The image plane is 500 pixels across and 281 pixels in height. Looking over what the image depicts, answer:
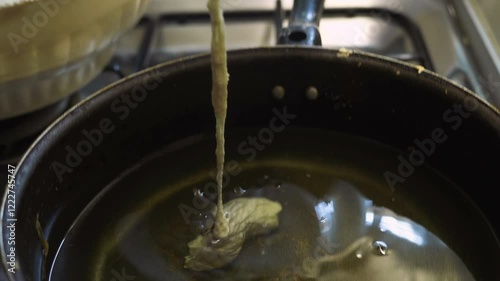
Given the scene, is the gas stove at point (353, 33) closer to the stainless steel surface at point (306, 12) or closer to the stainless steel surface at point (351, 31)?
the stainless steel surface at point (351, 31)

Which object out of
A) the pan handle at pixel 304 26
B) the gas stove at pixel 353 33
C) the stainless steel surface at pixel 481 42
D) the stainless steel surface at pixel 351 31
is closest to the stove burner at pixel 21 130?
the gas stove at pixel 353 33

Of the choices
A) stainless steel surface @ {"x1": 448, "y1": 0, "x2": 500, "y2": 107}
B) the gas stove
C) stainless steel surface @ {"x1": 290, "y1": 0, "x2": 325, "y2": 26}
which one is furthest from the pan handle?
stainless steel surface @ {"x1": 448, "y1": 0, "x2": 500, "y2": 107}

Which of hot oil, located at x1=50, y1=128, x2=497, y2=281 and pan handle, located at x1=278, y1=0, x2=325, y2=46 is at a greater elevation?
pan handle, located at x1=278, y1=0, x2=325, y2=46

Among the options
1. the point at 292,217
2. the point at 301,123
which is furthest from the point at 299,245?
the point at 301,123

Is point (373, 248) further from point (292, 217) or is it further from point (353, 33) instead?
point (353, 33)

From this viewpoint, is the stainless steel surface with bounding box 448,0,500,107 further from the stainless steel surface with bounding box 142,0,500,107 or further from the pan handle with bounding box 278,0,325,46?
the pan handle with bounding box 278,0,325,46

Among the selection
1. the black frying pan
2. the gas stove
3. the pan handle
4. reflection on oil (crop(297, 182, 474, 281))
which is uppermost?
the gas stove

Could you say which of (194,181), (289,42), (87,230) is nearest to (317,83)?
(289,42)

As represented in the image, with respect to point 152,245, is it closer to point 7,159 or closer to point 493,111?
point 7,159
